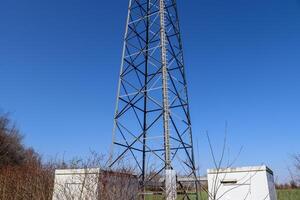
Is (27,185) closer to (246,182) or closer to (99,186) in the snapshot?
(99,186)

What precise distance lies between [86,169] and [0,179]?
21.1 feet

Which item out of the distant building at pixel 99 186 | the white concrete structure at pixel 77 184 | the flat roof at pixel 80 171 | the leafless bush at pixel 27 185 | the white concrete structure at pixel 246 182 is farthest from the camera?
the leafless bush at pixel 27 185

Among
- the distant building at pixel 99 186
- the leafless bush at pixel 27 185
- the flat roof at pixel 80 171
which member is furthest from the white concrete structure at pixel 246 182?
the leafless bush at pixel 27 185

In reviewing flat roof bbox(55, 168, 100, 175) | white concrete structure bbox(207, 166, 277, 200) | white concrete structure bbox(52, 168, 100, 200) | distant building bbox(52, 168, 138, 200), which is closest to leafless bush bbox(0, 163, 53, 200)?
white concrete structure bbox(52, 168, 100, 200)

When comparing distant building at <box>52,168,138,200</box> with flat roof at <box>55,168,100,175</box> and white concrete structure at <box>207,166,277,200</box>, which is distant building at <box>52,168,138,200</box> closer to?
flat roof at <box>55,168,100,175</box>

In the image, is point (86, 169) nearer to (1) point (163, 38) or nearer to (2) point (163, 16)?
(1) point (163, 38)

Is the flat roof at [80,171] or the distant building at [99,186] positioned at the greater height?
the flat roof at [80,171]

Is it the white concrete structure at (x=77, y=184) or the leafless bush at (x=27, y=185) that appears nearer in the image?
the white concrete structure at (x=77, y=184)

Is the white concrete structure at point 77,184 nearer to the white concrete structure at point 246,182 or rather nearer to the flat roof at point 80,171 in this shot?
the flat roof at point 80,171

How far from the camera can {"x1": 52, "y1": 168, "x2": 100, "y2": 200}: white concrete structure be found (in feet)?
19.2

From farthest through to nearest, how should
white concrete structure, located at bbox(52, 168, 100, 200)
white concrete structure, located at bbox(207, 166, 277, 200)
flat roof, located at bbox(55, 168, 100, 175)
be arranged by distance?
white concrete structure, located at bbox(207, 166, 277, 200), flat roof, located at bbox(55, 168, 100, 175), white concrete structure, located at bbox(52, 168, 100, 200)

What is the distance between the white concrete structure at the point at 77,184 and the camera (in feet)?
19.2

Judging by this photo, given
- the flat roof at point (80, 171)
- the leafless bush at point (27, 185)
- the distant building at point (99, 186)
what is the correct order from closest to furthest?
the distant building at point (99, 186) < the flat roof at point (80, 171) < the leafless bush at point (27, 185)

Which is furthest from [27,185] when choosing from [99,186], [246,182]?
[246,182]
